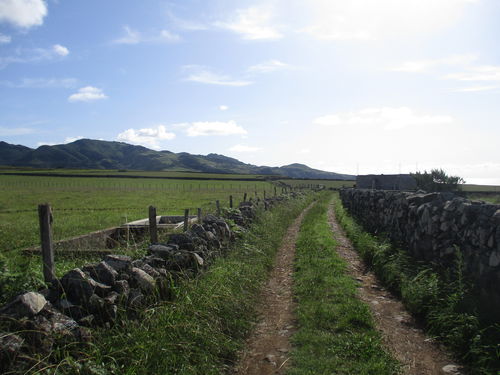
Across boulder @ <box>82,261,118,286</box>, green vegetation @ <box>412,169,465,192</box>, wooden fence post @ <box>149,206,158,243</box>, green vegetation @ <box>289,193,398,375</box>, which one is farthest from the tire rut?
green vegetation @ <box>412,169,465,192</box>

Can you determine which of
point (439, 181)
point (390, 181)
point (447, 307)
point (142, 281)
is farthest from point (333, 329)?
point (390, 181)

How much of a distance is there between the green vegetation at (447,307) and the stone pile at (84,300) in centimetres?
444

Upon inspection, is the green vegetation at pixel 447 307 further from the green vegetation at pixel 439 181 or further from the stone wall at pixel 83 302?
the green vegetation at pixel 439 181

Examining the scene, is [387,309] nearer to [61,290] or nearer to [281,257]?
[281,257]

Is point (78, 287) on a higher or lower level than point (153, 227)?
lower

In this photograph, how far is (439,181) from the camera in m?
41.8

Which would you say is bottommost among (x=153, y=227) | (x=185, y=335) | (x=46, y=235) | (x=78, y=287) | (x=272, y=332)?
(x=272, y=332)

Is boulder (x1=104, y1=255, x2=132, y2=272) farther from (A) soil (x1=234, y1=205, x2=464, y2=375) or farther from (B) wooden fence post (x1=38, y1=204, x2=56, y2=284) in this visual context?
(A) soil (x1=234, y1=205, x2=464, y2=375)

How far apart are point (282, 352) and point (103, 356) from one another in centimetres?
258

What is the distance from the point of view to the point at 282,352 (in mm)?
5484

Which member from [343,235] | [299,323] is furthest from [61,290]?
[343,235]

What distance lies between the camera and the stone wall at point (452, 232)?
5902 millimetres

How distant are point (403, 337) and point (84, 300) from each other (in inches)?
191

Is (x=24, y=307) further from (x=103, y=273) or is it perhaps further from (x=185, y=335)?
(x=185, y=335)
